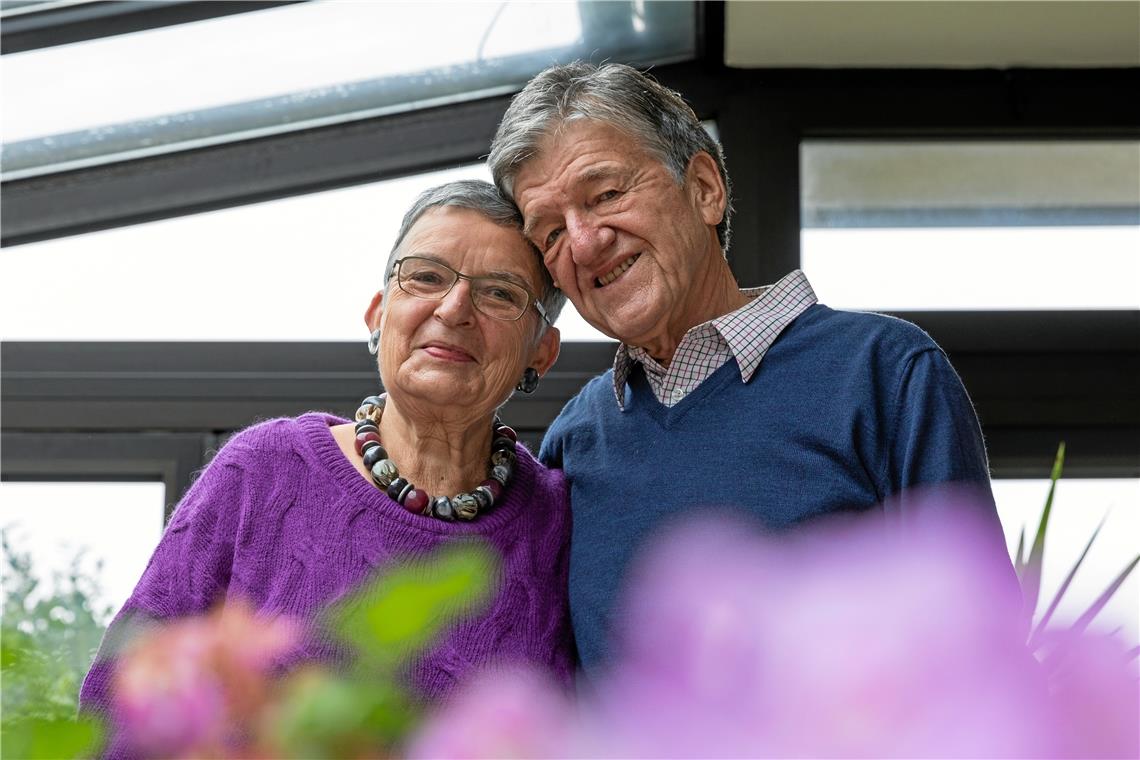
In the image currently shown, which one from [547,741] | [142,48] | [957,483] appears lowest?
[957,483]

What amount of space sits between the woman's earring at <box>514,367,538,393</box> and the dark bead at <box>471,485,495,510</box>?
0.19 m

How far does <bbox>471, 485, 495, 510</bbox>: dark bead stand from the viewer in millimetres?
1725

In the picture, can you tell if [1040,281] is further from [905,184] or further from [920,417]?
[920,417]

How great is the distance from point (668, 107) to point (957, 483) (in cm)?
70

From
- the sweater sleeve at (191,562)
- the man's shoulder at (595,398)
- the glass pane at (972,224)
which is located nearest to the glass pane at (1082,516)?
the glass pane at (972,224)

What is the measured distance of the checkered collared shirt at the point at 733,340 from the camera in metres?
1.69

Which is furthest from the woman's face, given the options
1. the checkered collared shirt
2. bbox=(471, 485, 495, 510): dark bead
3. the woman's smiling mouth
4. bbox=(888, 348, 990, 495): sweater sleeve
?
bbox=(888, 348, 990, 495): sweater sleeve

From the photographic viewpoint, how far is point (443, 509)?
169 cm

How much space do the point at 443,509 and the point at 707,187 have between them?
61cm

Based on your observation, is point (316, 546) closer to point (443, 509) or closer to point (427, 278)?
point (443, 509)

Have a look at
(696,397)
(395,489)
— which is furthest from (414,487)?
(696,397)

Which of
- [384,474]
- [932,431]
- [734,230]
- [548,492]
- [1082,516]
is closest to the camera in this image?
[932,431]

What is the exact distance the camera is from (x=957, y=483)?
1.45 meters

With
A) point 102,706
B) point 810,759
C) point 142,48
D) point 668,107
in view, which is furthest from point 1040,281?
point 810,759
